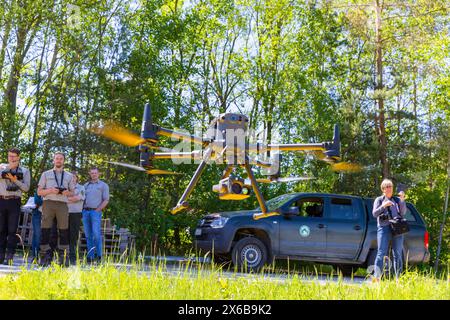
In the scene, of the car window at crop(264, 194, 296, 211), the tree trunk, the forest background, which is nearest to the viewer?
the car window at crop(264, 194, 296, 211)

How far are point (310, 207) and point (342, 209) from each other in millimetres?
645

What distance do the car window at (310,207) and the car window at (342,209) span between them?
0.78ft

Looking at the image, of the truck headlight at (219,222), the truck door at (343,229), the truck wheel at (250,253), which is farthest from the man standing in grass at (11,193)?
the truck door at (343,229)

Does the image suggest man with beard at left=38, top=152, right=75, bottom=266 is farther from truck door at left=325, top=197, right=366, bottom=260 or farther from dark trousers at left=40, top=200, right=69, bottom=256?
truck door at left=325, top=197, right=366, bottom=260

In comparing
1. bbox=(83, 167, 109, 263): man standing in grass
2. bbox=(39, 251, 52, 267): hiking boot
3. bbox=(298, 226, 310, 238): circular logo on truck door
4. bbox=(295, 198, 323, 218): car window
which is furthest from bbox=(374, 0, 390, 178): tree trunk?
bbox=(39, 251, 52, 267): hiking boot

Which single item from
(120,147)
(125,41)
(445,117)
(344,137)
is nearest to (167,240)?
(120,147)

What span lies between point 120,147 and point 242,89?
38.5ft

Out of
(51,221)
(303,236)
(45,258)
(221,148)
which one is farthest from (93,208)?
(221,148)

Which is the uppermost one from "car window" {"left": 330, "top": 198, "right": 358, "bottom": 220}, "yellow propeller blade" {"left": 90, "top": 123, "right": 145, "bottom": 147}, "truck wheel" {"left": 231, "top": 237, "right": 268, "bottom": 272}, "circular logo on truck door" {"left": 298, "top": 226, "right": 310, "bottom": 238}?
"yellow propeller blade" {"left": 90, "top": 123, "right": 145, "bottom": 147}

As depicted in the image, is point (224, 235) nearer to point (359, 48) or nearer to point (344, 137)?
point (344, 137)

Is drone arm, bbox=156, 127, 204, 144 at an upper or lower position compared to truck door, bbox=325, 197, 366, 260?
upper

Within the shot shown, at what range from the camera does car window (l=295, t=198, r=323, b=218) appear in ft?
41.6

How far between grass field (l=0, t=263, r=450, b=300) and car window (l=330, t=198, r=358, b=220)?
624 cm

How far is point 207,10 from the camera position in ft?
88.7
